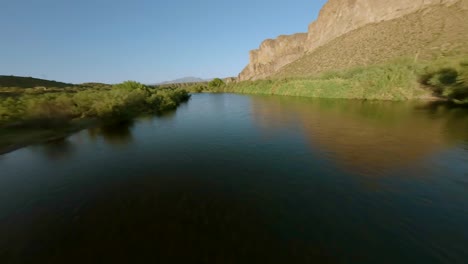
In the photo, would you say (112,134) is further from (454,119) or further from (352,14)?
(352,14)

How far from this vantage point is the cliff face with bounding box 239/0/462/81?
6309 centimetres

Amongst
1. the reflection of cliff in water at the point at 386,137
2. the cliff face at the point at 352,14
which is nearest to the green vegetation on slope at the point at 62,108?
the reflection of cliff in water at the point at 386,137

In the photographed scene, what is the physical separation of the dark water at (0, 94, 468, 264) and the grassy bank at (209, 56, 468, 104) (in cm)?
1888

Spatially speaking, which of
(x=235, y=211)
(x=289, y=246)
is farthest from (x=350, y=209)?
(x=235, y=211)

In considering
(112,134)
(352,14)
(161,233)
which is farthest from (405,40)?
(112,134)

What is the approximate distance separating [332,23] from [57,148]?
4537 inches

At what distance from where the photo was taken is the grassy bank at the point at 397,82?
2944 centimetres

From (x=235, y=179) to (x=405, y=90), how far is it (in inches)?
1870

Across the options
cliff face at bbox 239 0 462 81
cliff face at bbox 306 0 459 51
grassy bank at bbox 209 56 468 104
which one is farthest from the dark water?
cliff face at bbox 306 0 459 51

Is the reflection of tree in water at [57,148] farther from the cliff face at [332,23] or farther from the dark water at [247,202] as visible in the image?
the cliff face at [332,23]

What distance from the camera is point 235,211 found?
8.71 metres

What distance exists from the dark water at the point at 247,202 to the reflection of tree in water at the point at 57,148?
410mm

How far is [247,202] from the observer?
9367 mm

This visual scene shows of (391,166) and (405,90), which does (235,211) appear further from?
(405,90)
